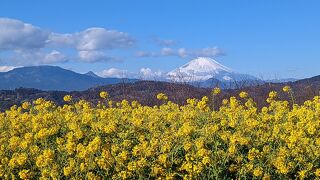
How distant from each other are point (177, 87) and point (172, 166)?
2327 cm

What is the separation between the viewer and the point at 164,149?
24.2 ft

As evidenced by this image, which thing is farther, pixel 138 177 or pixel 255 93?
pixel 255 93

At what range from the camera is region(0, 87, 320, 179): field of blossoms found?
7.13 metres

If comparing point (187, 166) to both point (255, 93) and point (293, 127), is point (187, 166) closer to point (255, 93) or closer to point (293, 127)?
point (293, 127)

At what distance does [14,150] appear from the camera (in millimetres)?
8148

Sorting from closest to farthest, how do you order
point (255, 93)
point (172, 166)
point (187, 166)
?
point (187, 166), point (172, 166), point (255, 93)

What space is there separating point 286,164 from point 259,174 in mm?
575

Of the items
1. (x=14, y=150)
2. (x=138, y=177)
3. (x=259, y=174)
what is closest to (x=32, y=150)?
(x=14, y=150)

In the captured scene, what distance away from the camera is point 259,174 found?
7016 millimetres

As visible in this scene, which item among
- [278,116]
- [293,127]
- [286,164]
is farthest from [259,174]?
[278,116]

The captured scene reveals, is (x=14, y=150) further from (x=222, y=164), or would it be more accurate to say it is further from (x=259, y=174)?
(x=259, y=174)

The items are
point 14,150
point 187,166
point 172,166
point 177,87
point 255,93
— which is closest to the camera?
point 187,166

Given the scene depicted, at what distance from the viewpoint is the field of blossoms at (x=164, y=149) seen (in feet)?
23.4

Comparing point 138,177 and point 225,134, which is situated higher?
point 225,134
